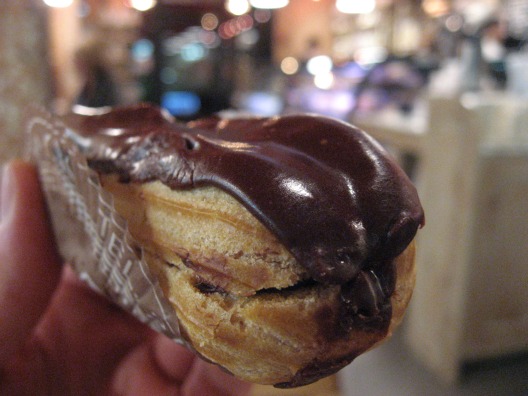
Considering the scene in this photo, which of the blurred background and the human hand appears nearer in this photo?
the human hand

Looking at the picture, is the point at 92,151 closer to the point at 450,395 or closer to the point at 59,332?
the point at 59,332

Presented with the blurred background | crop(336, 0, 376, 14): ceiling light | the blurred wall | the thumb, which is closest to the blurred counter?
the blurred background

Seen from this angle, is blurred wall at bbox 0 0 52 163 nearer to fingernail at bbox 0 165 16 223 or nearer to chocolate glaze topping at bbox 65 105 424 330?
fingernail at bbox 0 165 16 223

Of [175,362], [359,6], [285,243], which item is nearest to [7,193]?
[175,362]

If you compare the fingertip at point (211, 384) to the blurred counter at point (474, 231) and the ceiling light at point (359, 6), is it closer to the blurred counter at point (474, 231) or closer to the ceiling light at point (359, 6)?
the blurred counter at point (474, 231)

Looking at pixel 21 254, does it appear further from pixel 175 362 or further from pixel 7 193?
pixel 175 362

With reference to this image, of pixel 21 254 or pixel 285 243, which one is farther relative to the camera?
pixel 21 254

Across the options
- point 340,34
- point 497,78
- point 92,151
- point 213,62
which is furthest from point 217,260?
point 340,34
